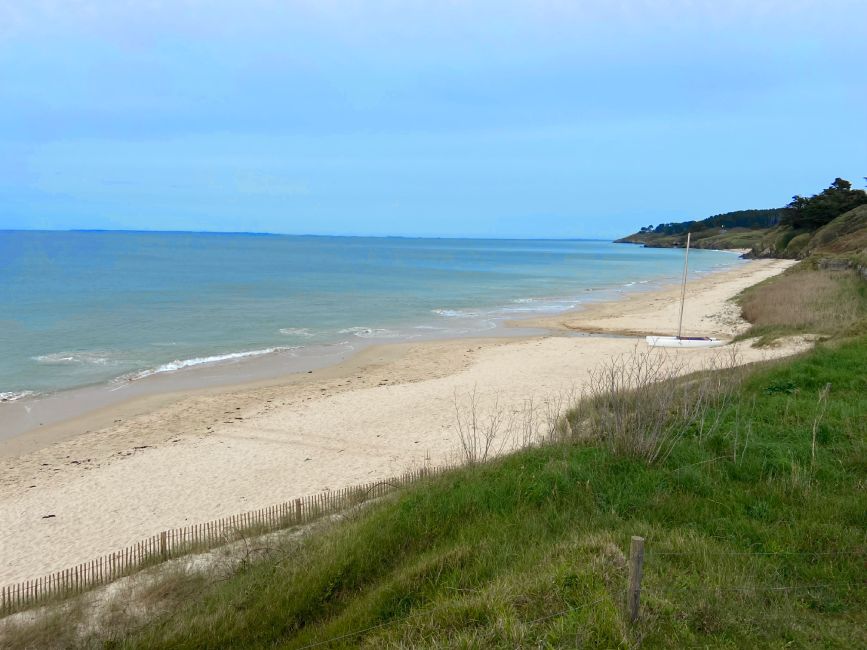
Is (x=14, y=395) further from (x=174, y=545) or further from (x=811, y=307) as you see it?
(x=811, y=307)

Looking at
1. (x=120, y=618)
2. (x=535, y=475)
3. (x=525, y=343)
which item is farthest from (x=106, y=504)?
(x=525, y=343)

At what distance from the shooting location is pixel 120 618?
6.21 meters

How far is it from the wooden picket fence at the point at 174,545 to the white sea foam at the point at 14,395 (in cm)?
1353

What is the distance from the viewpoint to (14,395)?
21.1 meters

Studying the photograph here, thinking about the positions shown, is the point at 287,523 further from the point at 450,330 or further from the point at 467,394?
the point at 450,330

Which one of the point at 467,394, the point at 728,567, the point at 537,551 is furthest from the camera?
the point at 467,394

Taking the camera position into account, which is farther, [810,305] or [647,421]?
[810,305]

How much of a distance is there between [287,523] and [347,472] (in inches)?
169

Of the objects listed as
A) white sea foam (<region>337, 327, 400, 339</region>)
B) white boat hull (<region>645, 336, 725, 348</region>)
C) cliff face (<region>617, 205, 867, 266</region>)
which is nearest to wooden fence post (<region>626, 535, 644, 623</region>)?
white boat hull (<region>645, 336, 725, 348</region>)

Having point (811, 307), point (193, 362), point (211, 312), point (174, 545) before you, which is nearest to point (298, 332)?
point (193, 362)

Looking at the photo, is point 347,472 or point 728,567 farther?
point 347,472

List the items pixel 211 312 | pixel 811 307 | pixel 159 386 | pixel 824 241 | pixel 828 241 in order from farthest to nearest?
pixel 824 241, pixel 828 241, pixel 211 312, pixel 811 307, pixel 159 386

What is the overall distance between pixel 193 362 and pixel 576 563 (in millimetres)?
23692

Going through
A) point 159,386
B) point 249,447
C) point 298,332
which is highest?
point 249,447
